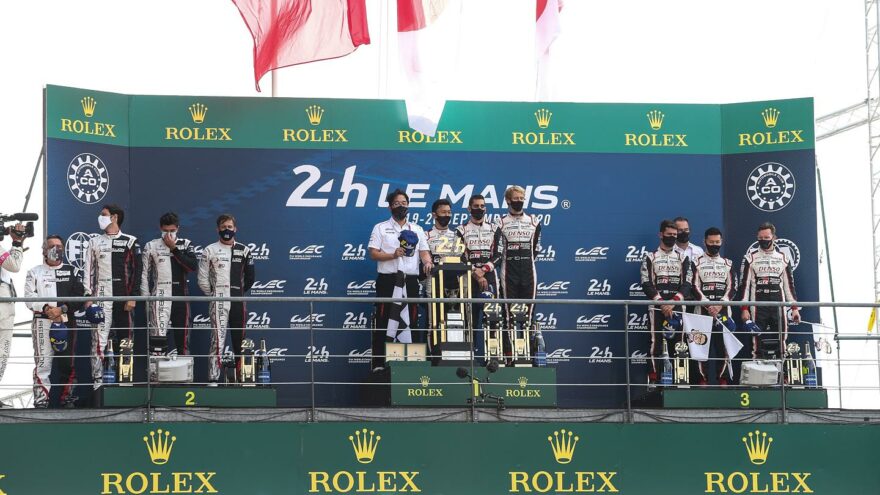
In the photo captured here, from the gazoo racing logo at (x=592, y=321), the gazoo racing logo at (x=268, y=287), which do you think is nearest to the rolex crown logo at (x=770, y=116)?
the gazoo racing logo at (x=592, y=321)

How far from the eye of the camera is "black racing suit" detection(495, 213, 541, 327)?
15.9 meters

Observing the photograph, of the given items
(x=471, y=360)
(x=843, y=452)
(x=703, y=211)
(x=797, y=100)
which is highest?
(x=797, y=100)

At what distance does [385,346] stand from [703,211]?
4.76 metres

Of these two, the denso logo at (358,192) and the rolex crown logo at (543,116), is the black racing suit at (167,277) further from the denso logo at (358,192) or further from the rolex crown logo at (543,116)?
the rolex crown logo at (543,116)

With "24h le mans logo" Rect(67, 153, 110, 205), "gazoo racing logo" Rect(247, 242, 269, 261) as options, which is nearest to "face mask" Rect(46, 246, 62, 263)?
"24h le mans logo" Rect(67, 153, 110, 205)

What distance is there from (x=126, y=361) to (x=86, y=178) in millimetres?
3051

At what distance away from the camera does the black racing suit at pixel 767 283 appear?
1625 centimetres

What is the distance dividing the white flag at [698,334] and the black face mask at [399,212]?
3.18 m

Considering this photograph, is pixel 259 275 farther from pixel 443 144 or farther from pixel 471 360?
pixel 471 360

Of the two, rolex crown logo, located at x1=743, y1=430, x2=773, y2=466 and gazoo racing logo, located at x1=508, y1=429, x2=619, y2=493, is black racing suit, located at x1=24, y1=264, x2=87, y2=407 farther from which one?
rolex crown logo, located at x1=743, y1=430, x2=773, y2=466

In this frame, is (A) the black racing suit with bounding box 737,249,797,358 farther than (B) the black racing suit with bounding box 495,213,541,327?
Yes

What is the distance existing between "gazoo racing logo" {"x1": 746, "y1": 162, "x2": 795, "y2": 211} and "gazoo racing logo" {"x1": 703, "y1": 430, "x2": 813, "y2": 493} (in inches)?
179

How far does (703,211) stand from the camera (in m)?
17.5

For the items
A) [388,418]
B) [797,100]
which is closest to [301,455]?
[388,418]
